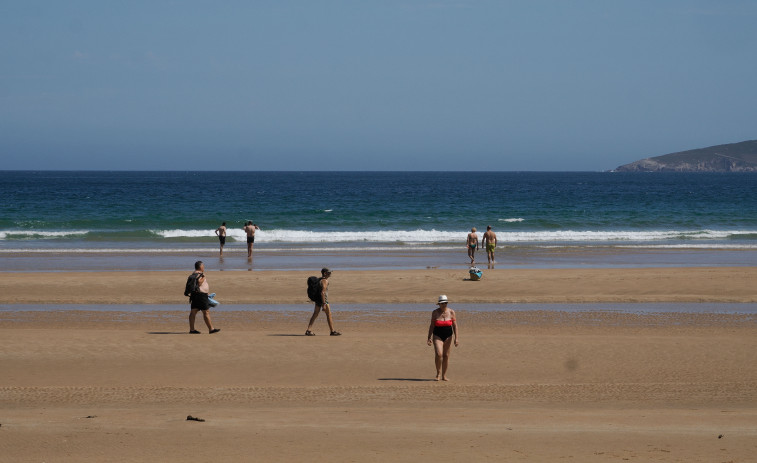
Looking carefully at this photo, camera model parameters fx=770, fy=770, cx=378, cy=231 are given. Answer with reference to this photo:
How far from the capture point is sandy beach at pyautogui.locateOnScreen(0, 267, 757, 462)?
7.87 m

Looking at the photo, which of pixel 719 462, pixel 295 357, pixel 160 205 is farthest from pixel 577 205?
pixel 719 462

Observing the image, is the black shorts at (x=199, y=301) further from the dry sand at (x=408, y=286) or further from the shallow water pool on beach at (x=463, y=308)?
the dry sand at (x=408, y=286)

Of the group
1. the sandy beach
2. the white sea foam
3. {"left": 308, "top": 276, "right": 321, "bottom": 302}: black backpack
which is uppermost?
{"left": 308, "top": 276, "right": 321, "bottom": 302}: black backpack

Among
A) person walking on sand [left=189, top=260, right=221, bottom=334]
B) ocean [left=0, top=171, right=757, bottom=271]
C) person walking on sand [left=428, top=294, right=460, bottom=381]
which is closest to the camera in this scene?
person walking on sand [left=428, top=294, right=460, bottom=381]

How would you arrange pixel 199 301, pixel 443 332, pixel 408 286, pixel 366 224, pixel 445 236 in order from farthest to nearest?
pixel 366 224, pixel 445 236, pixel 408 286, pixel 199 301, pixel 443 332

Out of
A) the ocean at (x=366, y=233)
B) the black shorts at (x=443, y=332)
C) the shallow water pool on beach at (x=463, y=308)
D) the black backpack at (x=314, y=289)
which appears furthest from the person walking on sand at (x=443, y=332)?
the ocean at (x=366, y=233)

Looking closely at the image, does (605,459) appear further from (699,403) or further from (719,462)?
(699,403)

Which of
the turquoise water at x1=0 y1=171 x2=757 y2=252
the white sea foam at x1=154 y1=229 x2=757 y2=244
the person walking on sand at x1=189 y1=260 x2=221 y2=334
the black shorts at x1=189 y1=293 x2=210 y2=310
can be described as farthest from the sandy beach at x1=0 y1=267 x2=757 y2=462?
the white sea foam at x1=154 y1=229 x2=757 y2=244

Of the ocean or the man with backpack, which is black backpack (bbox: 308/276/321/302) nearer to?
the man with backpack

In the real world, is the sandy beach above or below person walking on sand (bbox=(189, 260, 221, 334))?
below

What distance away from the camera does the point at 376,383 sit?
36.6ft

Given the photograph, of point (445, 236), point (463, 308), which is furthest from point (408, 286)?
point (445, 236)

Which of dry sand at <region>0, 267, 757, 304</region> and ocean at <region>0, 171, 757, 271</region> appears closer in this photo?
dry sand at <region>0, 267, 757, 304</region>

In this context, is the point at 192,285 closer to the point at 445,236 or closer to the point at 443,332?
the point at 443,332
